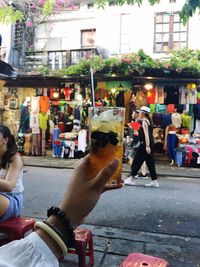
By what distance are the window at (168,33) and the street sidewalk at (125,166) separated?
249 inches

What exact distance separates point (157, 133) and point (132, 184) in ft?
14.8

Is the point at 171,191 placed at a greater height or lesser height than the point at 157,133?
lesser

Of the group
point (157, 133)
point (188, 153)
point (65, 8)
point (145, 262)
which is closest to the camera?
point (145, 262)

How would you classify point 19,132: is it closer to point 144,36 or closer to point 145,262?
point 144,36

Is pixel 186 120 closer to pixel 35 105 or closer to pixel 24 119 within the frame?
pixel 35 105

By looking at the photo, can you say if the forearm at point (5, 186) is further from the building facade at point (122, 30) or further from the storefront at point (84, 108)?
the building facade at point (122, 30)

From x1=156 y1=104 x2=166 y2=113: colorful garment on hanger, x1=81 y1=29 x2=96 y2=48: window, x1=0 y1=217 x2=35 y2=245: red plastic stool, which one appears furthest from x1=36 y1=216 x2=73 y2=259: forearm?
x1=81 y1=29 x2=96 y2=48: window

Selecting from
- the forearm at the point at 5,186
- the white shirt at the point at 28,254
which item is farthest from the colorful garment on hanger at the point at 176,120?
the white shirt at the point at 28,254

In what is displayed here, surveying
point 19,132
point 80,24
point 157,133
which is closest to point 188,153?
point 157,133

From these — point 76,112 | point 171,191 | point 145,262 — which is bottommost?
point 171,191

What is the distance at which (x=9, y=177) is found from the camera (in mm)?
3164

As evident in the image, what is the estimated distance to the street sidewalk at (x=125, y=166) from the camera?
9.53 m

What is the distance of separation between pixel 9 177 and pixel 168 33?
1361 cm

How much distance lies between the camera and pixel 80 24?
55.3ft
